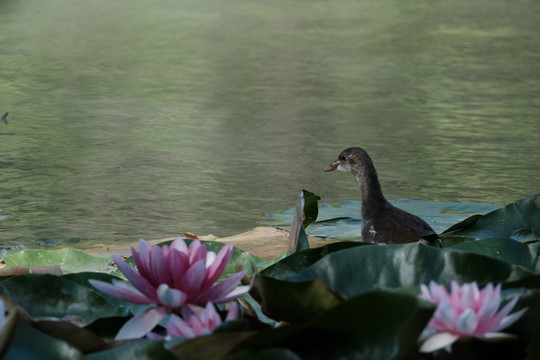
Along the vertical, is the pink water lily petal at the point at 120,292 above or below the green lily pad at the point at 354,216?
above

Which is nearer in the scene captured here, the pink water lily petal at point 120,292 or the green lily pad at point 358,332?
the green lily pad at point 358,332

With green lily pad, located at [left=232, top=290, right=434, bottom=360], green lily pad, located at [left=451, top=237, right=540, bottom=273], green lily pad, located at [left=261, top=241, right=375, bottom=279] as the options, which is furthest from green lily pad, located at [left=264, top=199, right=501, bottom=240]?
green lily pad, located at [left=232, top=290, right=434, bottom=360]

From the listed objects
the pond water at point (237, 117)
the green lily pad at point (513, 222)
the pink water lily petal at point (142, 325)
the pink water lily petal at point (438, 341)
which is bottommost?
the pond water at point (237, 117)

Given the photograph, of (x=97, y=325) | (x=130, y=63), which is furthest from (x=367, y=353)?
(x=130, y=63)

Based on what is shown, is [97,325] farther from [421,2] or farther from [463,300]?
[421,2]

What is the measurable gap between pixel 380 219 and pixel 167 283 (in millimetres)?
2086

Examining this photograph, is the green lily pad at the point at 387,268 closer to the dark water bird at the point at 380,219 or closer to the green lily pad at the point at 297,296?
the green lily pad at the point at 297,296

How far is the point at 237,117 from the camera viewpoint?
602cm

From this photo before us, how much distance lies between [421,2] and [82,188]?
1184 centimetres

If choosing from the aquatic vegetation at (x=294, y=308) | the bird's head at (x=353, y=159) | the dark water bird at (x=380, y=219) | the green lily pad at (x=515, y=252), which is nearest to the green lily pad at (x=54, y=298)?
the aquatic vegetation at (x=294, y=308)

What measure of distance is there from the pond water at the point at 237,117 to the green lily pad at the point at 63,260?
1077 millimetres

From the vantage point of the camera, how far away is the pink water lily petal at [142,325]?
0.82m

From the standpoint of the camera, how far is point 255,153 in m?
4.96

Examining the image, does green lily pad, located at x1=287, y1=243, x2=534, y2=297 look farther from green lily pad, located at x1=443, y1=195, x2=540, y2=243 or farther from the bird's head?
the bird's head
